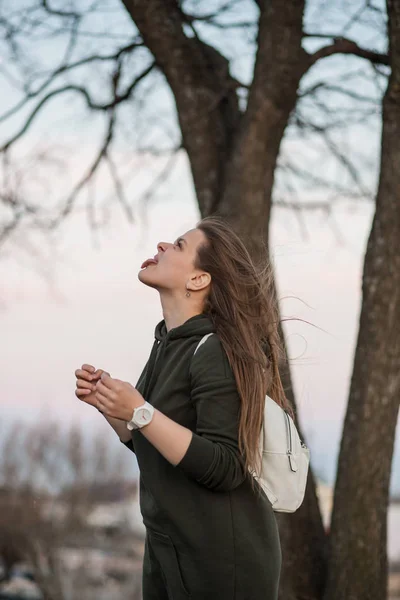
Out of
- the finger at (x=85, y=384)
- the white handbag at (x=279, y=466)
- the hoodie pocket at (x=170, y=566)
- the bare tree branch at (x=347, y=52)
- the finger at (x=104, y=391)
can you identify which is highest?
the bare tree branch at (x=347, y=52)

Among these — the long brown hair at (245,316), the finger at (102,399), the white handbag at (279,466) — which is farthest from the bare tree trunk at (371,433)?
the finger at (102,399)

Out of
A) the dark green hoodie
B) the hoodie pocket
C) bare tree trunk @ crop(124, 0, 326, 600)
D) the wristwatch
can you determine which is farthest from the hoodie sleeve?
bare tree trunk @ crop(124, 0, 326, 600)

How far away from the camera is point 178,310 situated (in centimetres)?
253

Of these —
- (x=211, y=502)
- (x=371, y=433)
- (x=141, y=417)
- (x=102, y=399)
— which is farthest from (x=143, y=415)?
(x=371, y=433)

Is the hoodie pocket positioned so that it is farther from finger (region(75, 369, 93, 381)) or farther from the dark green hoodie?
finger (region(75, 369, 93, 381))

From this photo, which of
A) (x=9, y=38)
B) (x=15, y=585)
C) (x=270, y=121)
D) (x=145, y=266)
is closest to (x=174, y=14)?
(x=270, y=121)

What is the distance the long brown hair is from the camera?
230cm

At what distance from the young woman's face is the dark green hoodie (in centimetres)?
20

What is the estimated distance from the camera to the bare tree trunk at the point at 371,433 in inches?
173

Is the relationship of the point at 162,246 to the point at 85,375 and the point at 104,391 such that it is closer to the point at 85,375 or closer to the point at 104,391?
the point at 85,375

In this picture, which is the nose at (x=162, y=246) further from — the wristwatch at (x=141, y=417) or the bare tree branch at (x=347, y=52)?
the bare tree branch at (x=347, y=52)

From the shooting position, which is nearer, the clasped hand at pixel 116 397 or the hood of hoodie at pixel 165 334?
the clasped hand at pixel 116 397

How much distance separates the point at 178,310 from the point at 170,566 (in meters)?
0.74

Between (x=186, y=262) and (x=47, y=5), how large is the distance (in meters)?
4.00
